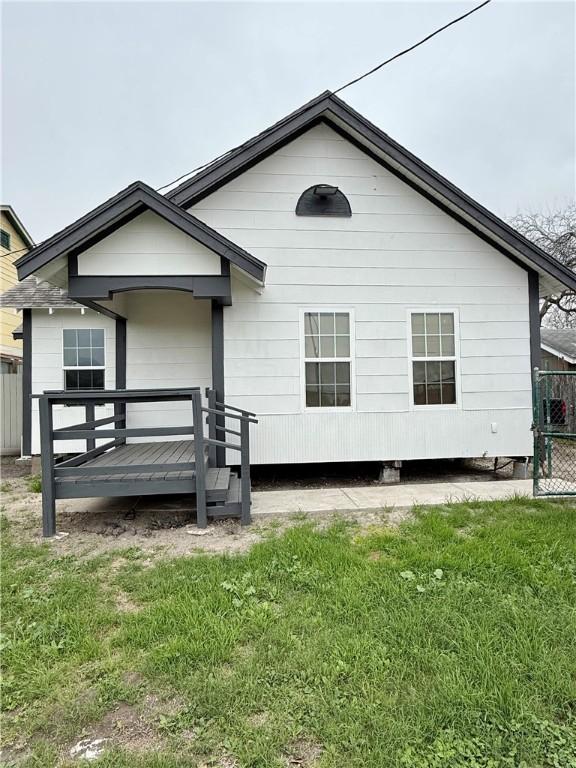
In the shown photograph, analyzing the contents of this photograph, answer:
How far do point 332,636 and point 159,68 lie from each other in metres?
15.3

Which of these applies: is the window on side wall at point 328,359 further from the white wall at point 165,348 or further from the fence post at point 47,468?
the fence post at point 47,468

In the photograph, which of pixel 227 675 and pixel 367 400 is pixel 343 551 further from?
pixel 367 400

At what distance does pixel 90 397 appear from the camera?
4348 mm

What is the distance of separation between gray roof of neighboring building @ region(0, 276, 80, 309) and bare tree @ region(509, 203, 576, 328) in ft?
57.6

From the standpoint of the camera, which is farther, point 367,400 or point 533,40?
point 533,40

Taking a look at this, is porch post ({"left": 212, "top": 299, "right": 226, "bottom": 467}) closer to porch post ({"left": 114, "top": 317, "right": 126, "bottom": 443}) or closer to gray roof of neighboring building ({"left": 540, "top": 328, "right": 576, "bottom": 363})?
porch post ({"left": 114, "top": 317, "right": 126, "bottom": 443})

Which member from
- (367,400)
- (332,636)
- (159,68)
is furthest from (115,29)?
(332,636)

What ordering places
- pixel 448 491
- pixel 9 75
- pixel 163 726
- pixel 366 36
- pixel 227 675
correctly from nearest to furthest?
pixel 163 726 → pixel 227 675 → pixel 448 491 → pixel 366 36 → pixel 9 75

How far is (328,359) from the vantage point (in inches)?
252

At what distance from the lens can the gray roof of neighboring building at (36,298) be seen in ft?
25.5

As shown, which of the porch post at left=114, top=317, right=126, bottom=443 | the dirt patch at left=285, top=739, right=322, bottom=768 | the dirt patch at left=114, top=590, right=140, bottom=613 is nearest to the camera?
the dirt patch at left=285, top=739, right=322, bottom=768

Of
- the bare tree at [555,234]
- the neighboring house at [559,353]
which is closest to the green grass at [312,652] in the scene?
the bare tree at [555,234]

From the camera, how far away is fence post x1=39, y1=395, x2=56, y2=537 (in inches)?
166

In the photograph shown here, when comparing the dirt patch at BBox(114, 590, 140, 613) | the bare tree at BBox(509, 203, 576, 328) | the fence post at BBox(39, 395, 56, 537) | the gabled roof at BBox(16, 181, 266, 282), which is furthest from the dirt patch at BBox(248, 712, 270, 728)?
the bare tree at BBox(509, 203, 576, 328)
